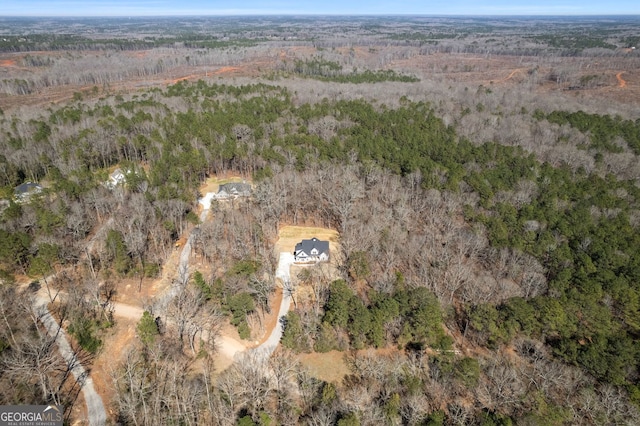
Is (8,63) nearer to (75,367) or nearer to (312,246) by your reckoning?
(75,367)

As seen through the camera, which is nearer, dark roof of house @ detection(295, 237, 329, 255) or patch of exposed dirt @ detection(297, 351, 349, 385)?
patch of exposed dirt @ detection(297, 351, 349, 385)

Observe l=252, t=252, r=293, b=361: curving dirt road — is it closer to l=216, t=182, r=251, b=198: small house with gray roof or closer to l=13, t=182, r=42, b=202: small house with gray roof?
l=216, t=182, r=251, b=198: small house with gray roof

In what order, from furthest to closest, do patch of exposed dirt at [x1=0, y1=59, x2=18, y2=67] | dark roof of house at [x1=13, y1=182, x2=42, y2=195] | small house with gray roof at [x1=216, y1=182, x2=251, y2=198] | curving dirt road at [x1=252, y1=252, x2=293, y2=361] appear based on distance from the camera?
patch of exposed dirt at [x1=0, y1=59, x2=18, y2=67], small house with gray roof at [x1=216, y1=182, x2=251, y2=198], dark roof of house at [x1=13, y1=182, x2=42, y2=195], curving dirt road at [x1=252, y1=252, x2=293, y2=361]

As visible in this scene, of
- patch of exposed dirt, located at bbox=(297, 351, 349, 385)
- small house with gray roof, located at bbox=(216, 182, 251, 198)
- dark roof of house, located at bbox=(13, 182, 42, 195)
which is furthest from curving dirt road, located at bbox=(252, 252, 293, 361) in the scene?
dark roof of house, located at bbox=(13, 182, 42, 195)

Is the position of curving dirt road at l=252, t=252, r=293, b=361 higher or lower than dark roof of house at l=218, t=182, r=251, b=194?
lower

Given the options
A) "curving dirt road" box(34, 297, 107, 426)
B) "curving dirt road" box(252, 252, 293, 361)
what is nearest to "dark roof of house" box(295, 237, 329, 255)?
"curving dirt road" box(252, 252, 293, 361)

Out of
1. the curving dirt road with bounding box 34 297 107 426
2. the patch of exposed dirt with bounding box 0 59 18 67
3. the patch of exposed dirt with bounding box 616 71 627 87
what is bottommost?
the curving dirt road with bounding box 34 297 107 426

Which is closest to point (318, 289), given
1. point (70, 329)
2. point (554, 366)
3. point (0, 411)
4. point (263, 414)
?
point (263, 414)

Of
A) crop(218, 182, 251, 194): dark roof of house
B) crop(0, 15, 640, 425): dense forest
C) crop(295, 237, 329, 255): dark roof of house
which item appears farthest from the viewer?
crop(218, 182, 251, 194): dark roof of house
